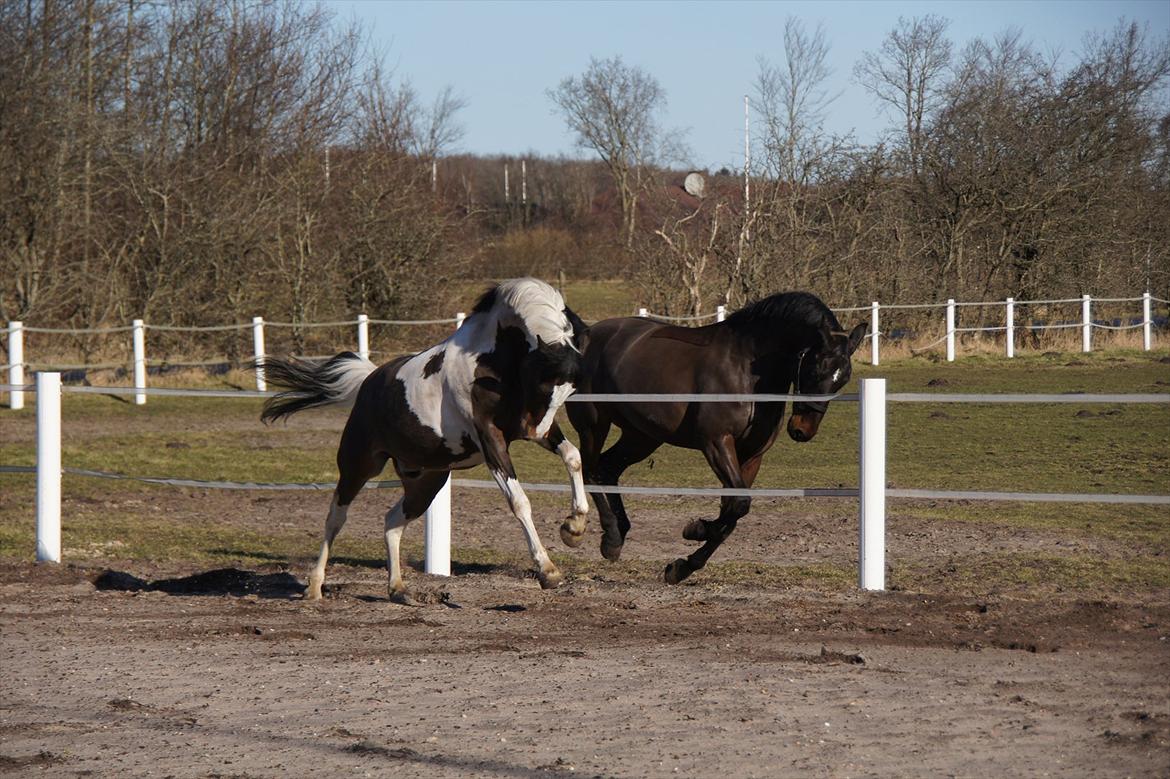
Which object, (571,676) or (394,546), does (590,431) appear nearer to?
(394,546)

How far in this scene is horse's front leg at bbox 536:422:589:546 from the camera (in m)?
6.98

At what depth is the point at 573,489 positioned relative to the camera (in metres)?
7.09

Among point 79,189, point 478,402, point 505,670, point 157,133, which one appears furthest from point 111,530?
point 157,133

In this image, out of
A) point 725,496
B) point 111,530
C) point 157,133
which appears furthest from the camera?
point 157,133

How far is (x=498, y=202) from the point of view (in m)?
55.9

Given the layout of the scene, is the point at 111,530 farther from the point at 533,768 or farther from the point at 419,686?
the point at 533,768

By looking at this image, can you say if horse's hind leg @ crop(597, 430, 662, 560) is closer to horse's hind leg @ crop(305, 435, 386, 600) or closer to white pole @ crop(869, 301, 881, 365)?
horse's hind leg @ crop(305, 435, 386, 600)

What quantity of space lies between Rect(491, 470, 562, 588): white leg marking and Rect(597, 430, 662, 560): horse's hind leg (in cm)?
171

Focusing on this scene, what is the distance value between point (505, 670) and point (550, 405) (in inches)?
63.3

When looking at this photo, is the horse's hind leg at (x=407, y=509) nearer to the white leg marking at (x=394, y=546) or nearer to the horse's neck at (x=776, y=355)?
the white leg marking at (x=394, y=546)

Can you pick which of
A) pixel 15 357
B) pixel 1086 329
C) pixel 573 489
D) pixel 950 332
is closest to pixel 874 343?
pixel 950 332

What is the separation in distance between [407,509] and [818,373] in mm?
2575

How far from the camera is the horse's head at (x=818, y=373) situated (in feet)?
26.5

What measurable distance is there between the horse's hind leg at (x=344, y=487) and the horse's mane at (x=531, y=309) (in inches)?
44.2
